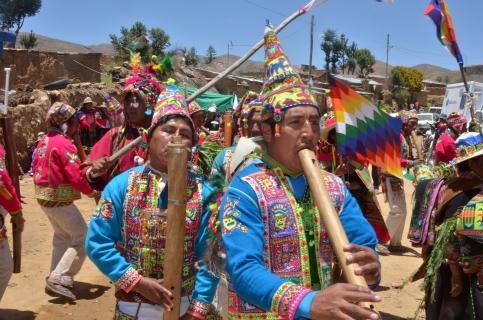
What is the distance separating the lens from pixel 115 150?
4.03m

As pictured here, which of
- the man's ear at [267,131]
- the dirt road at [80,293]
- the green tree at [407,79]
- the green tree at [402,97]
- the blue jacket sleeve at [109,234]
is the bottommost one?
the dirt road at [80,293]

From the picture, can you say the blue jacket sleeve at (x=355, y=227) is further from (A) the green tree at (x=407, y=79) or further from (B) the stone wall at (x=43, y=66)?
(A) the green tree at (x=407, y=79)

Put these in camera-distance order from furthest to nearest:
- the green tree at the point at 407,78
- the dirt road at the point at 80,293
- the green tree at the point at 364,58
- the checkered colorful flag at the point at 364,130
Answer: the green tree at the point at 364,58, the green tree at the point at 407,78, the dirt road at the point at 80,293, the checkered colorful flag at the point at 364,130

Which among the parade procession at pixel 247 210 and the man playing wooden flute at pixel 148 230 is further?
the man playing wooden flute at pixel 148 230

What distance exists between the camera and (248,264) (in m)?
1.82

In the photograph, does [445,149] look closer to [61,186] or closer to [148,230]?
[61,186]

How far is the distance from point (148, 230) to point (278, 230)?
86 cm

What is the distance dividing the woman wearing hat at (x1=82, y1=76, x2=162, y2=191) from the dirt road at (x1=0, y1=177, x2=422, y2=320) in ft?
6.64

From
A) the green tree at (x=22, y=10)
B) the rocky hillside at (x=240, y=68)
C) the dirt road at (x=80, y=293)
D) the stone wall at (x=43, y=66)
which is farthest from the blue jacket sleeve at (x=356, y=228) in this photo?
the green tree at (x=22, y=10)

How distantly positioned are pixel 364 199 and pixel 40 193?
3.48 metres

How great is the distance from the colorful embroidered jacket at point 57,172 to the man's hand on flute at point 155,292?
10.3ft

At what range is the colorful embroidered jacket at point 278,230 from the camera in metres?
1.91

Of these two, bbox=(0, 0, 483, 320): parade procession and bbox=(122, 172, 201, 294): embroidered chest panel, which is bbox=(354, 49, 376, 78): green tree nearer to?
bbox=(0, 0, 483, 320): parade procession

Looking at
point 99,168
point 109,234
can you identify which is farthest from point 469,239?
point 99,168
